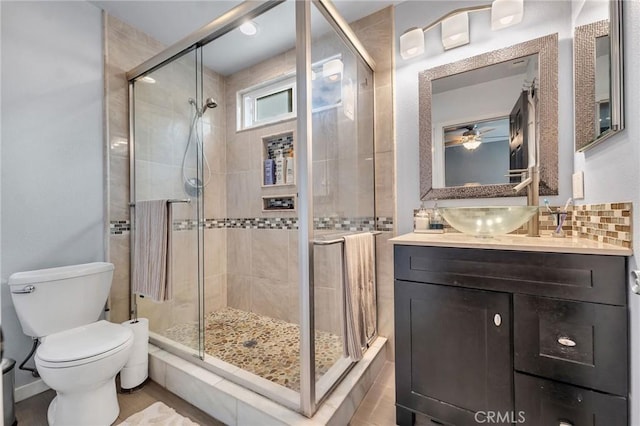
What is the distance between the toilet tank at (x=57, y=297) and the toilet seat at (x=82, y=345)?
7 centimetres

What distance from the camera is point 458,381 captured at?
4.01 feet

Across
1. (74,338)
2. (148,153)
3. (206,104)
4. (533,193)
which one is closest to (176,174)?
(148,153)

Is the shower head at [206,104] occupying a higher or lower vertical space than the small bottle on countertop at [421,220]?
higher

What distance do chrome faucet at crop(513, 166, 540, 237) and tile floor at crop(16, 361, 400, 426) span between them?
1.19 meters

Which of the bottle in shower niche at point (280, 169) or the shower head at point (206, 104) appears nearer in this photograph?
the shower head at point (206, 104)

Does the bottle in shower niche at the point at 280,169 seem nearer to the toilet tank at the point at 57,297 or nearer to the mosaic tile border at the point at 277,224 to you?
the mosaic tile border at the point at 277,224

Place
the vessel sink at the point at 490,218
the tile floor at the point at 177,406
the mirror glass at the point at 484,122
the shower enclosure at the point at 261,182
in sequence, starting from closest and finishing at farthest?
the vessel sink at the point at 490,218 → the shower enclosure at the point at 261,182 → the tile floor at the point at 177,406 → the mirror glass at the point at 484,122

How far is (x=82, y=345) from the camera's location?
4.56ft

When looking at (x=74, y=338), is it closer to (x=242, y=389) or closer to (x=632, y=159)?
(x=242, y=389)

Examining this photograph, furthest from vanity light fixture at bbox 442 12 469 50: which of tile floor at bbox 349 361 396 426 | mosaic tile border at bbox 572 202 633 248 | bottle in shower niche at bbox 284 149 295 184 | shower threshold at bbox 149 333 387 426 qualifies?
tile floor at bbox 349 361 396 426

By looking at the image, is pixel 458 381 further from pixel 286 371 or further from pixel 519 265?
pixel 286 371

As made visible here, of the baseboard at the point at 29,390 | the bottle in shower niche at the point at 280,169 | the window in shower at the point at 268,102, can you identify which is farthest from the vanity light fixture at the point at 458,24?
the baseboard at the point at 29,390

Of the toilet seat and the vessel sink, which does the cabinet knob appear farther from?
the toilet seat

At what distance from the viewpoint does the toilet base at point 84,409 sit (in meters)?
1.36
